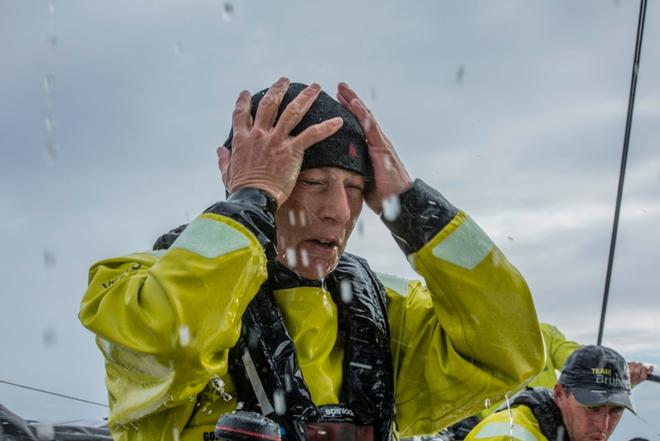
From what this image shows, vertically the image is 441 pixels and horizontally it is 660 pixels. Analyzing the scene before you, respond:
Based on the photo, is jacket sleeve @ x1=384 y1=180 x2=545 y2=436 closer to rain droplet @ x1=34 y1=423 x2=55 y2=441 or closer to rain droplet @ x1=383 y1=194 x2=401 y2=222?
rain droplet @ x1=383 y1=194 x2=401 y2=222

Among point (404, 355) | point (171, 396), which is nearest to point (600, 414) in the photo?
point (404, 355)

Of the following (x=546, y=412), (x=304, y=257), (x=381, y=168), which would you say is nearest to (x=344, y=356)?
(x=304, y=257)

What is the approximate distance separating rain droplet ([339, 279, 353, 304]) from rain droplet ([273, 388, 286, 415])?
45 centimetres

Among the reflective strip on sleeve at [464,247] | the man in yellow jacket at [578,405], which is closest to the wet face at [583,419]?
the man in yellow jacket at [578,405]

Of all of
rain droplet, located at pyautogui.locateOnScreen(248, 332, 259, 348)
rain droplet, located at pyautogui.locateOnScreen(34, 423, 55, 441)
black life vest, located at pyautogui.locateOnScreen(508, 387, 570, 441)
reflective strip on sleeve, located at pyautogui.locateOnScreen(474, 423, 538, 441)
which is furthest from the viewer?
black life vest, located at pyautogui.locateOnScreen(508, 387, 570, 441)

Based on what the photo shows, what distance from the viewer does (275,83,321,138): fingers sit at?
276 centimetres

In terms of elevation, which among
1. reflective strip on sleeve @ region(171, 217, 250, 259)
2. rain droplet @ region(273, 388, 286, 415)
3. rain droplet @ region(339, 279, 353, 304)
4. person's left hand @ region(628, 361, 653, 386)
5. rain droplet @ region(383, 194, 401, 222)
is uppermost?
rain droplet @ region(383, 194, 401, 222)

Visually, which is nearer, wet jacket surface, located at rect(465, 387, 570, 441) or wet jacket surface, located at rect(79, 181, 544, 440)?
wet jacket surface, located at rect(79, 181, 544, 440)

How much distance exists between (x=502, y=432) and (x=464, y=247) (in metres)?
2.30

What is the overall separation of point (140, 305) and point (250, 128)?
723 mm

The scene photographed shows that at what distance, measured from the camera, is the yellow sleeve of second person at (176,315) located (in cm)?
231

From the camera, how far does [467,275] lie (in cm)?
278

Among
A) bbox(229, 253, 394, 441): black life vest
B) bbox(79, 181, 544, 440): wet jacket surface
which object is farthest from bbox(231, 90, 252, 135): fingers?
bbox(229, 253, 394, 441): black life vest

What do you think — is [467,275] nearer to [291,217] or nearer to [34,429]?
[291,217]
